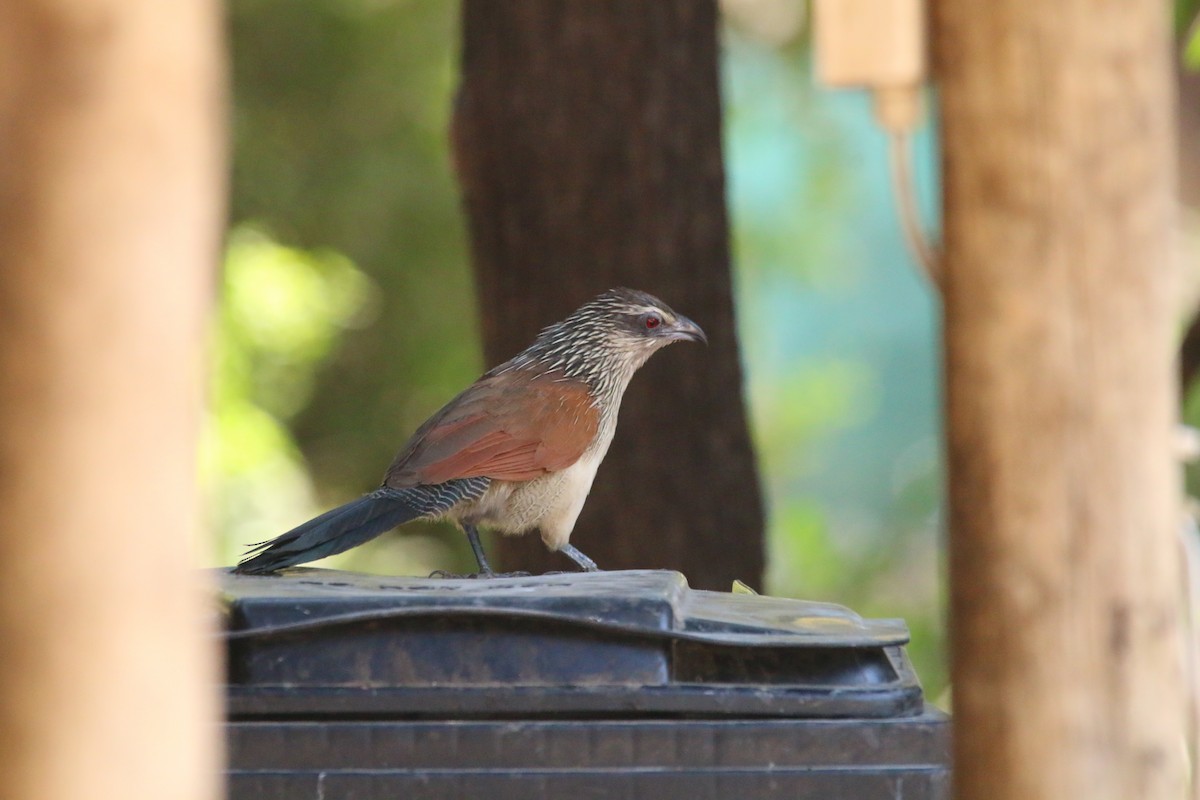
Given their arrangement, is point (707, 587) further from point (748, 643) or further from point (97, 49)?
point (97, 49)

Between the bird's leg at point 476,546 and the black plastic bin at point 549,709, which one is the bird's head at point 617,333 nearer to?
the bird's leg at point 476,546

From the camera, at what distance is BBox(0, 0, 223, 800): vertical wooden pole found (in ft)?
4.18

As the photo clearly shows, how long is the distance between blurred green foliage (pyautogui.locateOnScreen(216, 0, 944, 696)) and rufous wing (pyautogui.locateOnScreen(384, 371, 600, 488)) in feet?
15.8

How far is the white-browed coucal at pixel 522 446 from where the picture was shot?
3.81m

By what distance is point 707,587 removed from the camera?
562 cm

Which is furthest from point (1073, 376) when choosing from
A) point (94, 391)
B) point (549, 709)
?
point (94, 391)

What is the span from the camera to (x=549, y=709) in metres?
2.59

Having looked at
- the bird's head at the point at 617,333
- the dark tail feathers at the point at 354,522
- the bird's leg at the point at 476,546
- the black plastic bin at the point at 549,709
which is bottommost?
the black plastic bin at the point at 549,709

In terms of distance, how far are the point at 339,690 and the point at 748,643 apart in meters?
0.76

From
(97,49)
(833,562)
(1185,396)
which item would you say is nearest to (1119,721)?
(97,49)

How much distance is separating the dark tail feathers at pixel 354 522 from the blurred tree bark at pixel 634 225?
1628 millimetres

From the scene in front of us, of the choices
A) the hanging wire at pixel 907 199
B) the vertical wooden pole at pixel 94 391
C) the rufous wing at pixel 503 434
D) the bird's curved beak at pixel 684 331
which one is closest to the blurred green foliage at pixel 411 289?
the bird's curved beak at pixel 684 331

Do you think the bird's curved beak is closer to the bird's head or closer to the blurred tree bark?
the bird's head

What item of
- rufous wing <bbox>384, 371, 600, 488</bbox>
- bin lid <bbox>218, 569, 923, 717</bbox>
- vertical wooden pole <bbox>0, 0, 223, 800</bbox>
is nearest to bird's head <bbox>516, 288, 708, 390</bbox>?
rufous wing <bbox>384, 371, 600, 488</bbox>
